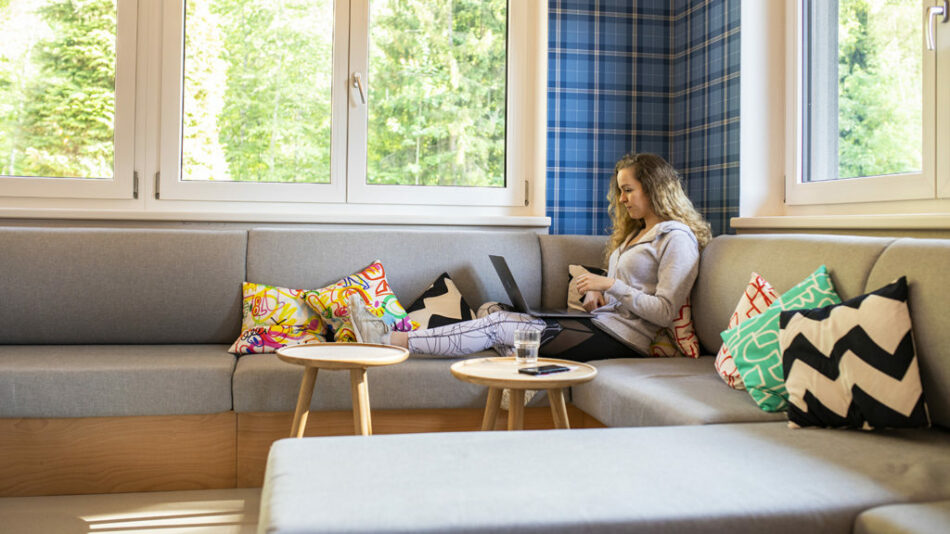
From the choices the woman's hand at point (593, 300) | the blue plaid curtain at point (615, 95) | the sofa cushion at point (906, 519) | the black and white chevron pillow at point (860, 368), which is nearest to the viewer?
the sofa cushion at point (906, 519)

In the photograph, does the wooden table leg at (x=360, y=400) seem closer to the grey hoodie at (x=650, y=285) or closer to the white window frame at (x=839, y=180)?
the grey hoodie at (x=650, y=285)

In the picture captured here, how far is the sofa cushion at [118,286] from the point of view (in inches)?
117

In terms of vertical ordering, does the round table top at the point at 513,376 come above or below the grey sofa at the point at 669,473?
above

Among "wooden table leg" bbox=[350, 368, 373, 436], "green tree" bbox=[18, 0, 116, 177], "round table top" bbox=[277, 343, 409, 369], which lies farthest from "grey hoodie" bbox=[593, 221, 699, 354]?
"green tree" bbox=[18, 0, 116, 177]

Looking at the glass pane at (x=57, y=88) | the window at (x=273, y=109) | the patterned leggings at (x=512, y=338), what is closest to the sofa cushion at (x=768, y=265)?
the patterned leggings at (x=512, y=338)

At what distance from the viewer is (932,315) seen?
1889mm

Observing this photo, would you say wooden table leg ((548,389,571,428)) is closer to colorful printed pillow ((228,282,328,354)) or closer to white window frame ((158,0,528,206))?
colorful printed pillow ((228,282,328,354))

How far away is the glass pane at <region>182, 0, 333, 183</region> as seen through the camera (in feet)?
11.4

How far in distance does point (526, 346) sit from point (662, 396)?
387 millimetres

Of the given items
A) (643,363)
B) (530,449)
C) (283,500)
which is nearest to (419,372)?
(643,363)

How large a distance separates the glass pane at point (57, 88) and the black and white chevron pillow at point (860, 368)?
9.09 ft

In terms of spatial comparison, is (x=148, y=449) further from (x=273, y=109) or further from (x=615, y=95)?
(x=615, y=95)

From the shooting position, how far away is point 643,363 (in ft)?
9.04

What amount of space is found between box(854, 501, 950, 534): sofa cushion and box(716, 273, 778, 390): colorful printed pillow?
95 cm
